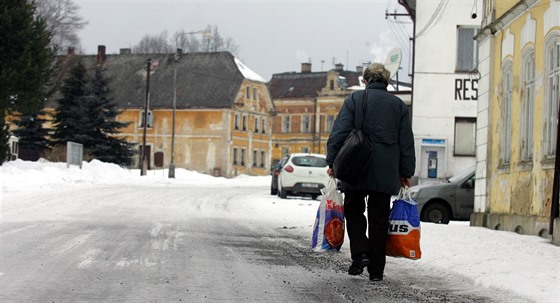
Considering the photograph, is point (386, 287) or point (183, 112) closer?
point (386, 287)

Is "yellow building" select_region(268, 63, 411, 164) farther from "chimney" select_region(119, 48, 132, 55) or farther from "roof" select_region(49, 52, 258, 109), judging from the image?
"chimney" select_region(119, 48, 132, 55)

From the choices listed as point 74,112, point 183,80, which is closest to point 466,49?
point 74,112

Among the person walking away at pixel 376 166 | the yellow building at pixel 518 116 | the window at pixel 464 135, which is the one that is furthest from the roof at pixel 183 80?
the person walking away at pixel 376 166

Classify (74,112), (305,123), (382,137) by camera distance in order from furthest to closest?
(305,123), (74,112), (382,137)

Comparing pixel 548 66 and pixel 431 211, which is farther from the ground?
pixel 548 66

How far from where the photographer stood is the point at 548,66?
15.2 meters

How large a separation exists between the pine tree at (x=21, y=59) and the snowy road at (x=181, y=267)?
23.0m

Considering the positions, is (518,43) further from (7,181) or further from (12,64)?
(12,64)

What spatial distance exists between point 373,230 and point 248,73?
82.8m

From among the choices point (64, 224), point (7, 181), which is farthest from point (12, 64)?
point (64, 224)

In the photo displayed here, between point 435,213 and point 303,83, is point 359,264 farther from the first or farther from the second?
point 303,83

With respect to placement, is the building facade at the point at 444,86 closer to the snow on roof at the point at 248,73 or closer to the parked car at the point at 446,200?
the parked car at the point at 446,200

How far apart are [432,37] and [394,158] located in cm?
3232

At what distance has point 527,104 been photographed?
54.2ft
